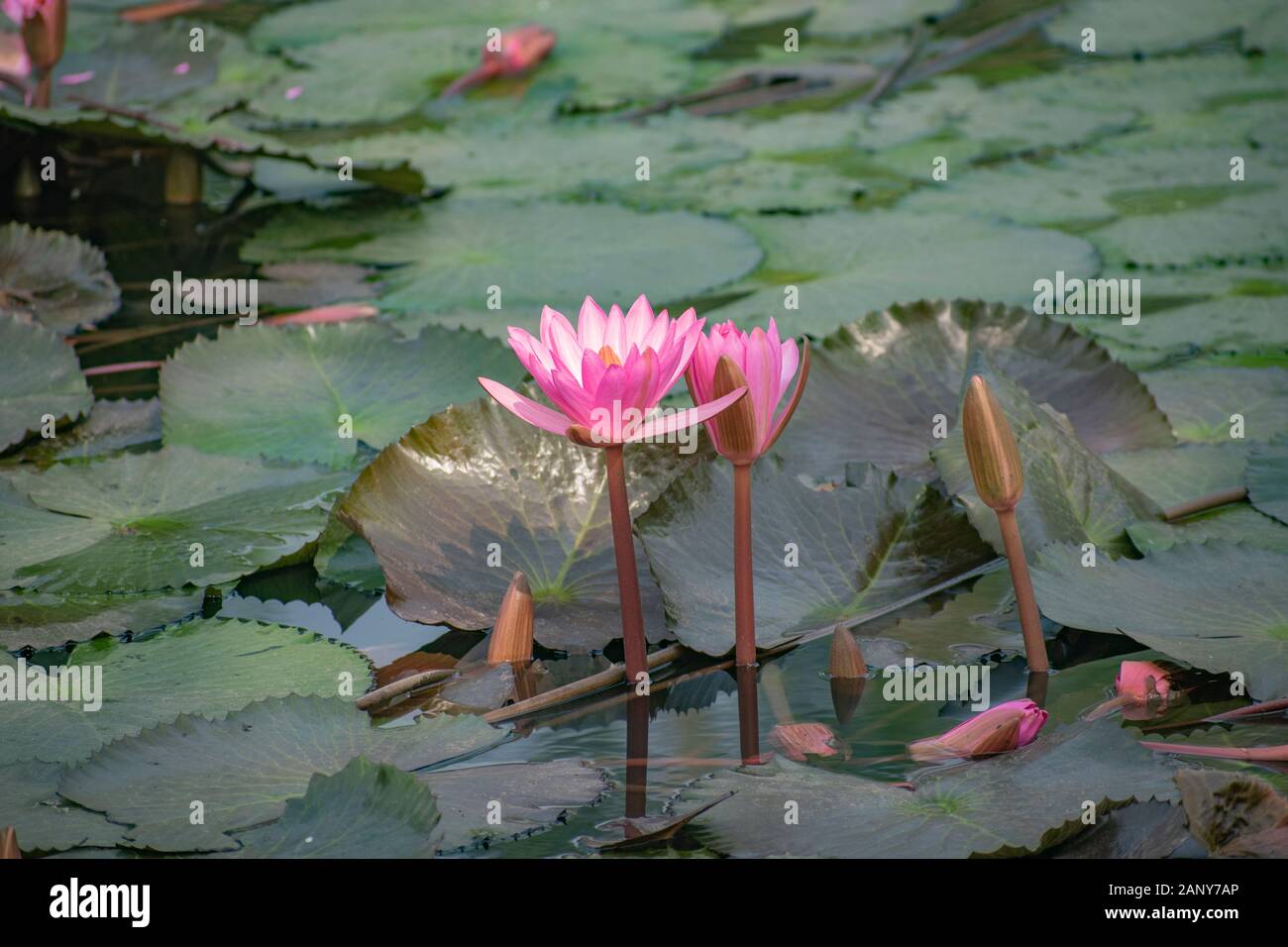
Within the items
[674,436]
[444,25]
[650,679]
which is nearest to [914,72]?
[444,25]

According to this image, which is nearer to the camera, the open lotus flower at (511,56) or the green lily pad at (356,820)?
the green lily pad at (356,820)

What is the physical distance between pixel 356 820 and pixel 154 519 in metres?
0.74

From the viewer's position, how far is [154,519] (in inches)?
65.3

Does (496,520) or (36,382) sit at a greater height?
(36,382)

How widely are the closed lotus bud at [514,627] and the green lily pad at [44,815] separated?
397 mm

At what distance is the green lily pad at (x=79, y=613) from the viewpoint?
143cm

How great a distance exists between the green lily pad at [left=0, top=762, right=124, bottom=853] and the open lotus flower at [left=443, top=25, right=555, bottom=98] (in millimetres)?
3196

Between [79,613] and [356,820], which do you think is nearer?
[356,820]

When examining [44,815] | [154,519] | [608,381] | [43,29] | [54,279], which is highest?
[43,29]

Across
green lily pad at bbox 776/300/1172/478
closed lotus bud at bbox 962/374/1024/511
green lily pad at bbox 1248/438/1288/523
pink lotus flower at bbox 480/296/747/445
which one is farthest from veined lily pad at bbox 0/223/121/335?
green lily pad at bbox 1248/438/1288/523

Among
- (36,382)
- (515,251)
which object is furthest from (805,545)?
(515,251)

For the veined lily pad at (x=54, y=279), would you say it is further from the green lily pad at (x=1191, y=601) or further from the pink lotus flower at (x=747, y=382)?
the green lily pad at (x=1191, y=601)

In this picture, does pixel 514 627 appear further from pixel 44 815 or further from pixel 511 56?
pixel 511 56

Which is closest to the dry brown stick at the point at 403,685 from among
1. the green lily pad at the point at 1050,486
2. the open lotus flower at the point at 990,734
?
the open lotus flower at the point at 990,734
